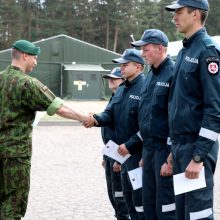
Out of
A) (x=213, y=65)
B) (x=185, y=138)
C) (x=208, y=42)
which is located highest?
(x=208, y=42)

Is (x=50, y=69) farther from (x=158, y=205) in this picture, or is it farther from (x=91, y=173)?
(x=158, y=205)

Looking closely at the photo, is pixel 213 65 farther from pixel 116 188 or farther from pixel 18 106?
pixel 116 188

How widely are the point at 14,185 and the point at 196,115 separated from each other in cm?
191

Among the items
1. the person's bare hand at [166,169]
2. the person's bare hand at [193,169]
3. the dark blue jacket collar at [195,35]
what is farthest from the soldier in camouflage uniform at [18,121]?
the person's bare hand at [193,169]

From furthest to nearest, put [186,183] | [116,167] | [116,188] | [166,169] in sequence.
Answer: [116,188] → [116,167] → [166,169] → [186,183]

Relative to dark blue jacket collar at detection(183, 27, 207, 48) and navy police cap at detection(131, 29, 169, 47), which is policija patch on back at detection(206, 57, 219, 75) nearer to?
dark blue jacket collar at detection(183, 27, 207, 48)

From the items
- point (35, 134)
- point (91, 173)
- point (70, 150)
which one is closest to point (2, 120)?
point (91, 173)

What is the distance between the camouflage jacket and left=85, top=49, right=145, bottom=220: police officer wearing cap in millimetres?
928

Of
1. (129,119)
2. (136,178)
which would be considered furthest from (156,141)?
(129,119)

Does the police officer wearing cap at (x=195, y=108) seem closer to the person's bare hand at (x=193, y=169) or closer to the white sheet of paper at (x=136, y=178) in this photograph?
the person's bare hand at (x=193, y=169)

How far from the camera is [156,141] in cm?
464

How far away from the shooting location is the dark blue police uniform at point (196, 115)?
3658 millimetres

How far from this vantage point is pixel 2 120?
4676 millimetres

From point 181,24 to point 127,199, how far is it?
225 cm
